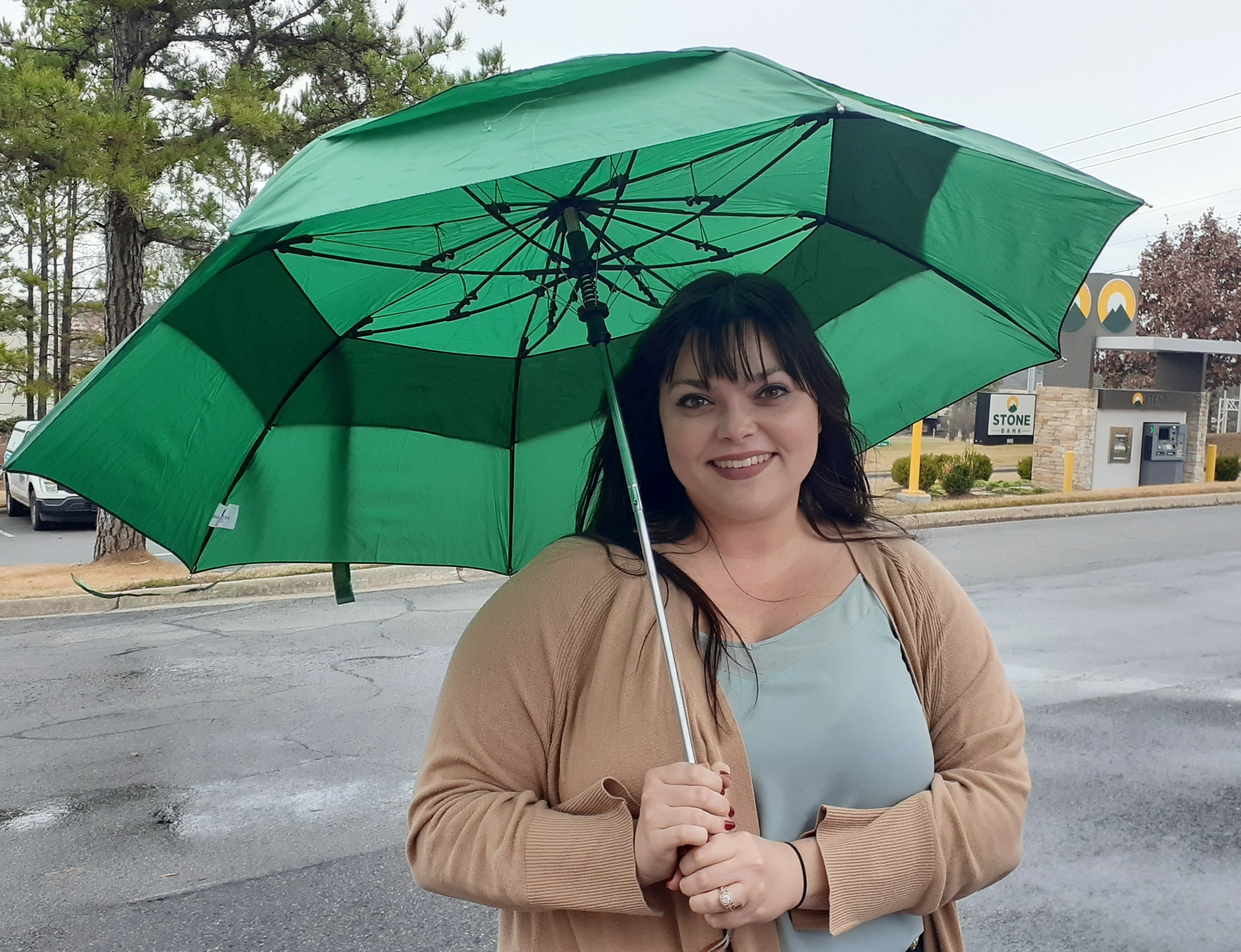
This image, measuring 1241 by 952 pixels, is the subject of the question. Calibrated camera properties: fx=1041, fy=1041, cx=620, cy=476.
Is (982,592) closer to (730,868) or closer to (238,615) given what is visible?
(238,615)

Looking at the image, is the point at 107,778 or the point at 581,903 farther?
the point at 107,778

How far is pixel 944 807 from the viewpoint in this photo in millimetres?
1561

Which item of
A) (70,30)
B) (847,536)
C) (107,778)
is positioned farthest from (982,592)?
(70,30)

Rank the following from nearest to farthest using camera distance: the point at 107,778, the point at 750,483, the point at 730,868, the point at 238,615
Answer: the point at 730,868
the point at 750,483
the point at 107,778
the point at 238,615

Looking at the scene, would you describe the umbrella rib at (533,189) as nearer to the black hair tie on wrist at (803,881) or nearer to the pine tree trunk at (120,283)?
the black hair tie on wrist at (803,881)

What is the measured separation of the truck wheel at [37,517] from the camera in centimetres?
1712

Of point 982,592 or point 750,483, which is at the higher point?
point 750,483

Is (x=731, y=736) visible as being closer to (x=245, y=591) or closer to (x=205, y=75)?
(x=245, y=591)

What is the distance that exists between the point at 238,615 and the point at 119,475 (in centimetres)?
764

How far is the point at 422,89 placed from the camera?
1103 cm

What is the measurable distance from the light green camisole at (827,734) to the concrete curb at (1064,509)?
1269cm

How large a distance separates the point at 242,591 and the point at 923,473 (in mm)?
12763

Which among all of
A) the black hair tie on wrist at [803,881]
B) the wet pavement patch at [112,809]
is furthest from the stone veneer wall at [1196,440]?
the black hair tie on wrist at [803,881]

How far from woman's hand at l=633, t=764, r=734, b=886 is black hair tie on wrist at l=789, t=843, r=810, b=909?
0.43ft
